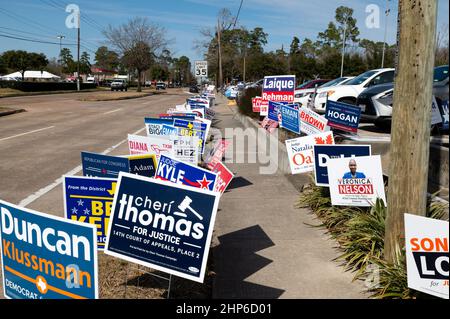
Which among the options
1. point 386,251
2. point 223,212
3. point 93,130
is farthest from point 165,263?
point 93,130

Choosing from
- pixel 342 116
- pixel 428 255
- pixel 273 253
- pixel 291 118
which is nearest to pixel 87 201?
pixel 273 253

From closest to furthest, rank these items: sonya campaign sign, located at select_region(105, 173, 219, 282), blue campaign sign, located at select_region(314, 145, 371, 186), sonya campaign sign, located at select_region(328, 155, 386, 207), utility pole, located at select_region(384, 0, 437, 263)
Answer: sonya campaign sign, located at select_region(105, 173, 219, 282), utility pole, located at select_region(384, 0, 437, 263), sonya campaign sign, located at select_region(328, 155, 386, 207), blue campaign sign, located at select_region(314, 145, 371, 186)

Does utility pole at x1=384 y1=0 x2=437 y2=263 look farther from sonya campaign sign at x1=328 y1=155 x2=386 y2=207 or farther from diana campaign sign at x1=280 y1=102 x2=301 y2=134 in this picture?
diana campaign sign at x1=280 y1=102 x2=301 y2=134

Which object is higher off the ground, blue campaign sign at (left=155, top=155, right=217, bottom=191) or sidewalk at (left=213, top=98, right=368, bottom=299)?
blue campaign sign at (left=155, top=155, right=217, bottom=191)

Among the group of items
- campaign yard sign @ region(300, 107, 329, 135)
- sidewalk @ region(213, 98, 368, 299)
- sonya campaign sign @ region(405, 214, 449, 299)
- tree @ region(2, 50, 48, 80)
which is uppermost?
tree @ region(2, 50, 48, 80)

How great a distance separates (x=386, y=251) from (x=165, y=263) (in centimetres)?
224

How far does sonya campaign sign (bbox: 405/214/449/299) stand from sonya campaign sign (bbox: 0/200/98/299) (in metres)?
2.36

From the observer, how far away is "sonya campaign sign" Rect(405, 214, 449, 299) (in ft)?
11.8

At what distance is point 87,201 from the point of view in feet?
15.9

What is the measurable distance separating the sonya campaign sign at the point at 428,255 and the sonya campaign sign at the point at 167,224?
1.54 m

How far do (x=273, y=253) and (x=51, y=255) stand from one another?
2876mm

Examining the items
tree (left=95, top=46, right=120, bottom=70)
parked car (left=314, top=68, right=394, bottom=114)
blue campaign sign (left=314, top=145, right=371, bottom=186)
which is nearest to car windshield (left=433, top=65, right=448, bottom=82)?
blue campaign sign (left=314, top=145, right=371, bottom=186)

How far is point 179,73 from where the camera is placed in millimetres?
177500
